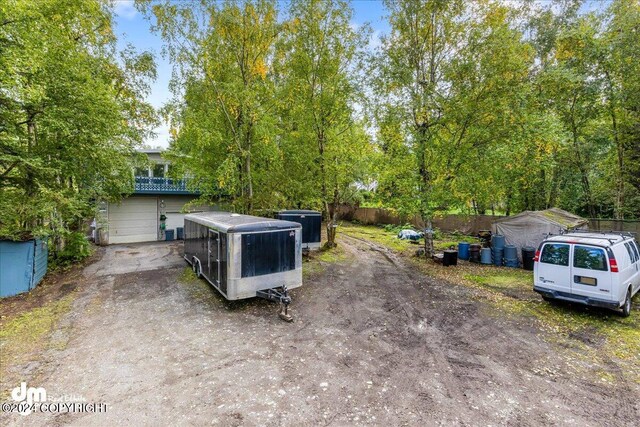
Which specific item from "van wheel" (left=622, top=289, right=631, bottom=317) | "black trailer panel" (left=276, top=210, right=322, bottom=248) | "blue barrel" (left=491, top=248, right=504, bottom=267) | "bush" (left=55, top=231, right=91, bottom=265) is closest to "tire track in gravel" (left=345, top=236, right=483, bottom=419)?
"black trailer panel" (left=276, top=210, right=322, bottom=248)

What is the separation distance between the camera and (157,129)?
50.6 ft

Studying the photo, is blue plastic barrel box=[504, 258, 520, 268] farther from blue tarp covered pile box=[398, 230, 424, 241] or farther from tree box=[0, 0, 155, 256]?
tree box=[0, 0, 155, 256]

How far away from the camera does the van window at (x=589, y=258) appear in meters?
6.80

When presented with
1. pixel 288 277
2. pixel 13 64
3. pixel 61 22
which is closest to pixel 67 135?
pixel 13 64

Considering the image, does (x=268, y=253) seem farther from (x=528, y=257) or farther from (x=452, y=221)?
(x=452, y=221)

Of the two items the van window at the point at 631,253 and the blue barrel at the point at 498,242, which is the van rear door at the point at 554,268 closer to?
the van window at the point at 631,253

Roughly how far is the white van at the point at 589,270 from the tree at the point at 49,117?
1383 centimetres

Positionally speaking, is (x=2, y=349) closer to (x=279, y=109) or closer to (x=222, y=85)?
(x=222, y=85)

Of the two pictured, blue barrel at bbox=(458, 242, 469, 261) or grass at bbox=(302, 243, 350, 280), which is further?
blue barrel at bbox=(458, 242, 469, 261)

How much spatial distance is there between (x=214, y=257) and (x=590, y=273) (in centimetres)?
960

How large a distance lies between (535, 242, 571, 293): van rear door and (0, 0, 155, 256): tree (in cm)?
1370

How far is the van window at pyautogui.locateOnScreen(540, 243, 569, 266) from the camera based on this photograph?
7.33 meters

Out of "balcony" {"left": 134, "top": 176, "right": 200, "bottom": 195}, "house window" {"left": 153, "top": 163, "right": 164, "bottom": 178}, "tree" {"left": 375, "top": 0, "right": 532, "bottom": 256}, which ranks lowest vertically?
"balcony" {"left": 134, "top": 176, "right": 200, "bottom": 195}

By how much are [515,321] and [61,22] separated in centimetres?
1670
